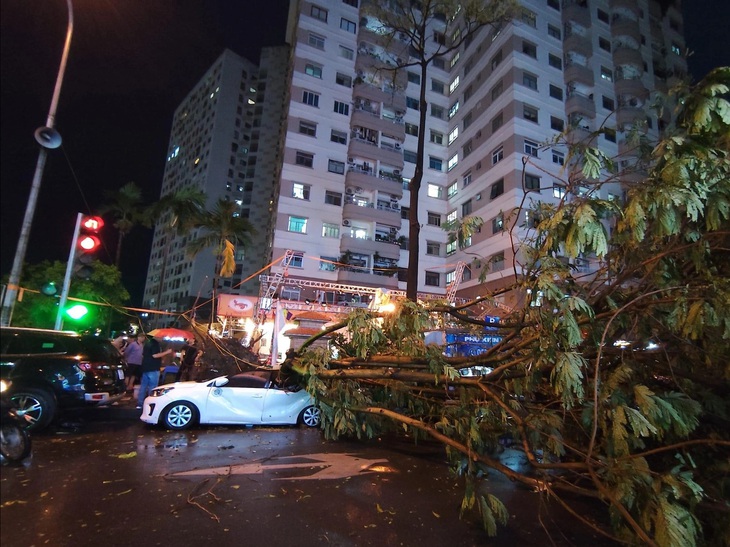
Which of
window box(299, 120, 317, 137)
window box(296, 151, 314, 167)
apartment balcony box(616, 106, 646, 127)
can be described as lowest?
window box(296, 151, 314, 167)

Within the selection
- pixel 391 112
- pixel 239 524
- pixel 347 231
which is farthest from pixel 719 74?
pixel 391 112

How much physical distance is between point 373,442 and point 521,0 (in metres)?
33.6

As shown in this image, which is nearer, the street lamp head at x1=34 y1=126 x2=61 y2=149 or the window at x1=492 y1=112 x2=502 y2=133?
the street lamp head at x1=34 y1=126 x2=61 y2=149

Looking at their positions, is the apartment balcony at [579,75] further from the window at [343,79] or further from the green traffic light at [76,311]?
the green traffic light at [76,311]

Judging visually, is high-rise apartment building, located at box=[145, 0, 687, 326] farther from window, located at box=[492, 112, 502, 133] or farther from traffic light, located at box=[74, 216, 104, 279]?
traffic light, located at box=[74, 216, 104, 279]

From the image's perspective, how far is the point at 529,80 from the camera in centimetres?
2792

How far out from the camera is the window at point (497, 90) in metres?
28.4

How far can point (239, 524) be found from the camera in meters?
3.97

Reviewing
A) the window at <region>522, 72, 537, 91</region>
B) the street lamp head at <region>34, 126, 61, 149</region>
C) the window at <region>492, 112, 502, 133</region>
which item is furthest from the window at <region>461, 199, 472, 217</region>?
the street lamp head at <region>34, 126, 61, 149</region>

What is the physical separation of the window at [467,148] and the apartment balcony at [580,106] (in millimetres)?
7138

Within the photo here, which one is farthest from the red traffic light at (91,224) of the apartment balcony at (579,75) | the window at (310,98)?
the apartment balcony at (579,75)

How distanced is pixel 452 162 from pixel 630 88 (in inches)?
575

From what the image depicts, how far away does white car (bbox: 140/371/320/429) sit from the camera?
812 centimetres

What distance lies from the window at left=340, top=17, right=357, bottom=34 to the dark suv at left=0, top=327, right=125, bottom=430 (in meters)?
32.2
